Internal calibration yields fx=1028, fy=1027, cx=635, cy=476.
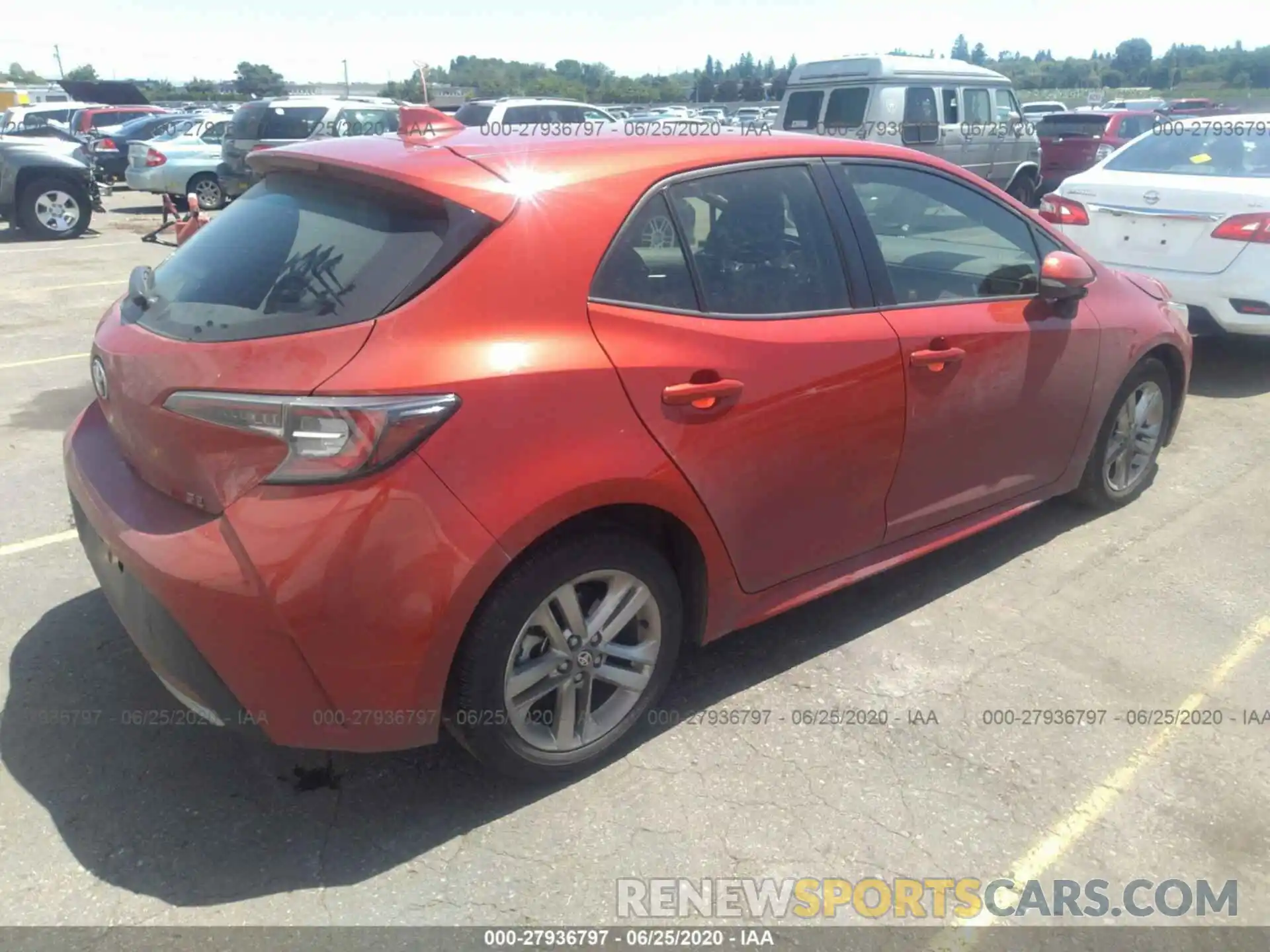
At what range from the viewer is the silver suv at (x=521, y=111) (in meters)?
15.3

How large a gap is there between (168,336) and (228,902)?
1.39 metres

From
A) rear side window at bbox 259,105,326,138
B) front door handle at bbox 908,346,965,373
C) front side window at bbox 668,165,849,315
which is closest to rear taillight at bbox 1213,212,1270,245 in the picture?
front door handle at bbox 908,346,965,373

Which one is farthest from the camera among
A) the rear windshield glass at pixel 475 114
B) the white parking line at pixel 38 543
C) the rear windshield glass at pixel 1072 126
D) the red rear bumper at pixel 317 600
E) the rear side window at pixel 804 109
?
the rear windshield glass at pixel 1072 126

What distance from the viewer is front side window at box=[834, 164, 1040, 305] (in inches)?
135

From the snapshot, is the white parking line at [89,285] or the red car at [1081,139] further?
the red car at [1081,139]

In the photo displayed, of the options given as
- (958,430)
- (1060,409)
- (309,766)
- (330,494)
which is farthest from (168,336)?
(1060,409)

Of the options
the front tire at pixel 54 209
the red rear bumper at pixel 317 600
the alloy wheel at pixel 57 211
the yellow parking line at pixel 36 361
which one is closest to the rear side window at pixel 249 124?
the front tire at pixel 54 209

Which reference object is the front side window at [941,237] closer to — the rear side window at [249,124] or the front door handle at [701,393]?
the front door handle at [701,393]

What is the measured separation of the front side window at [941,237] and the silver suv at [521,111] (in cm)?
1189

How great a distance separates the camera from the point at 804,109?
1526cm

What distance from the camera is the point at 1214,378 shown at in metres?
7.00

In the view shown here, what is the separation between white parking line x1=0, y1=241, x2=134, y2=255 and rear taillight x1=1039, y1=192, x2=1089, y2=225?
11.1m

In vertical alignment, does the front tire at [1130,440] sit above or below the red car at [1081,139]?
below

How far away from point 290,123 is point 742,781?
48.4ft
